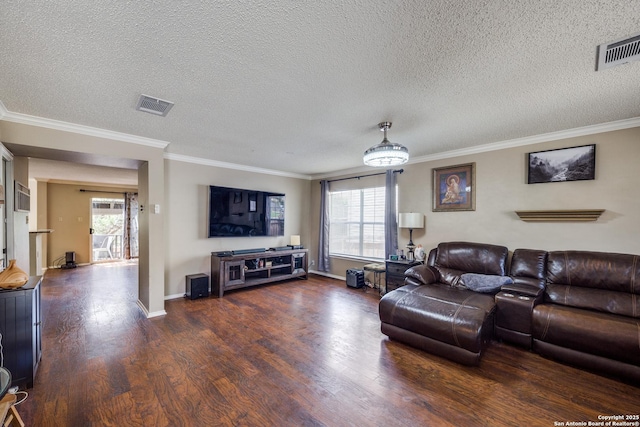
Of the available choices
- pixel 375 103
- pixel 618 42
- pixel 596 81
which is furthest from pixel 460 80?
pixel 596 81

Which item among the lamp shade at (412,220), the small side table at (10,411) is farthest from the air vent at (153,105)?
the lamp shade at (412,220)

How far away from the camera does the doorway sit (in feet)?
26.5

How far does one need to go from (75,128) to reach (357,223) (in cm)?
469

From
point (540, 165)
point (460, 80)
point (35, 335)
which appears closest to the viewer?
point (460, 80)

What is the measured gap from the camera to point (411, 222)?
174 inches

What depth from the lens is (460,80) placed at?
2090 mm

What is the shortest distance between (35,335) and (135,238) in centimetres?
751

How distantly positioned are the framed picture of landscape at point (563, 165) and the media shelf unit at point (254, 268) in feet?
14.0

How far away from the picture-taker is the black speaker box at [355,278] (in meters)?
5.10

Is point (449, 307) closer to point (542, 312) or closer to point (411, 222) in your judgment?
point (542, 312)

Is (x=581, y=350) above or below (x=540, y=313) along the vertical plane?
below

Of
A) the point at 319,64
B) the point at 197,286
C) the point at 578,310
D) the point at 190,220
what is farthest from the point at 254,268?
the point at 578,310

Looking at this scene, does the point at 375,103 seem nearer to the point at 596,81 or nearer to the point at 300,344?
the point at 596,81

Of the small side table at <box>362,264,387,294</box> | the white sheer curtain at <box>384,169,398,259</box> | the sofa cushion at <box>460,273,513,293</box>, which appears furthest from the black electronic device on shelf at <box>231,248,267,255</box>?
the sofa cushion at <box>460,273,513,293</box>
